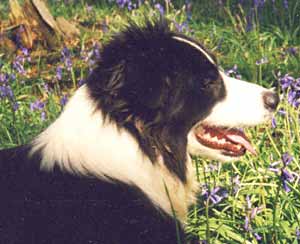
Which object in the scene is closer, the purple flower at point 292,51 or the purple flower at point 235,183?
the purple flower at point 235,183

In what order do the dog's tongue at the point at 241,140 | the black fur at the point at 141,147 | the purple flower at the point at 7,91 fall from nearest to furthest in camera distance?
the black fur at the point at 141,147 → the dog's tongue at the point at 241,140 → the purple flower at the point at 7,91

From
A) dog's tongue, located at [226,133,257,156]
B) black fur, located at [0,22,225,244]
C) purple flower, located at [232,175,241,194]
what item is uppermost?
black fur, located at [0,22,225,244]

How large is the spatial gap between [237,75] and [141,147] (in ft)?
6.33

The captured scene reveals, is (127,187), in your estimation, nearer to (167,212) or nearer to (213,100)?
(167,212)

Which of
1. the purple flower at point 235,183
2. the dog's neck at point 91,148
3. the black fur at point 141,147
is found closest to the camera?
the black fur at point 141,147

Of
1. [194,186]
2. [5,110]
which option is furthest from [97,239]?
[5,110]

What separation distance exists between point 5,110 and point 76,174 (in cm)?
233

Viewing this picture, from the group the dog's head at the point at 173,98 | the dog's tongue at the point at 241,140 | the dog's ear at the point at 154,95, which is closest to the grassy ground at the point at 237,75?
the dog's tongue at the point at 241,140

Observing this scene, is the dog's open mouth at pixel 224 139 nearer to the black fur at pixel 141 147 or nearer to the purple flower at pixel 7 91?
the black fur at pixel 141 147

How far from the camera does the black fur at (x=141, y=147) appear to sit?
282cm

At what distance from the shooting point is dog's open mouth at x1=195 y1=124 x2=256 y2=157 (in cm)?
327

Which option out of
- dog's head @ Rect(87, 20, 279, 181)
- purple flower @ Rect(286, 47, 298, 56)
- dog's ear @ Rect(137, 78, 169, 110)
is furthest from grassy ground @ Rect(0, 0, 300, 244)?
dog's ear @ Rect(137, 78, 169, 110)

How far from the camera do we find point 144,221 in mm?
3037

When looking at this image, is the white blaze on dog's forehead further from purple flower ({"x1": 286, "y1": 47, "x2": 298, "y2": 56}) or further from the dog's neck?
purple flower ({"x1": 286, "y1": 47, "x2": 298, "y2": 56})
